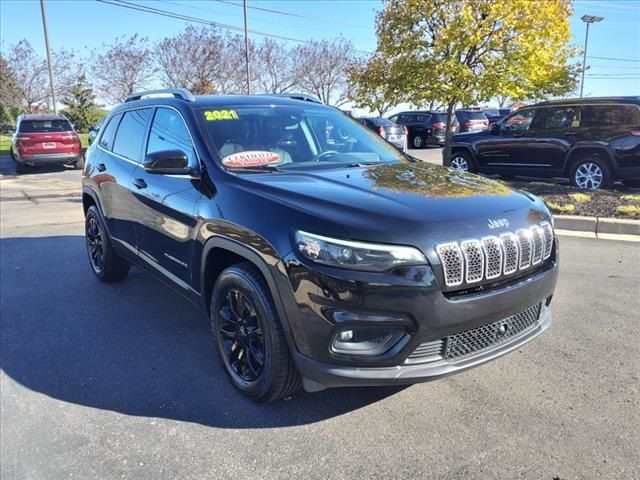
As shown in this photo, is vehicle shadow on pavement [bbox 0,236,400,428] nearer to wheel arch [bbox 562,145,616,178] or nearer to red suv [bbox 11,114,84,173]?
wheel arch [bbox 562,145,616,178]

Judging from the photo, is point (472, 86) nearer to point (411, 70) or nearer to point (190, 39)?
point (411, 70)

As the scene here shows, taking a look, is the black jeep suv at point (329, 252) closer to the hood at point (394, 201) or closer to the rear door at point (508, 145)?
the hood at point (394, 201)

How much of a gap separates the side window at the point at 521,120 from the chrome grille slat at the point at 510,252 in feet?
28.4

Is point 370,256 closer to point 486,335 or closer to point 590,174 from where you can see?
point 486,335

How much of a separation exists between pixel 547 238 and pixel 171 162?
2351mm

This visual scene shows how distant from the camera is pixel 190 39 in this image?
35875mm

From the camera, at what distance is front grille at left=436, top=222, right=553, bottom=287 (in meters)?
2.53

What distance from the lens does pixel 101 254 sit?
5391 mm

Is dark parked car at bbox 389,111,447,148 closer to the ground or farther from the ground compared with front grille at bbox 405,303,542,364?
farther from the ground

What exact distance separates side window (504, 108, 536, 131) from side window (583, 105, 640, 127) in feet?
3.74

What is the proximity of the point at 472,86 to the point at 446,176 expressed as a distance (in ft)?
21.9

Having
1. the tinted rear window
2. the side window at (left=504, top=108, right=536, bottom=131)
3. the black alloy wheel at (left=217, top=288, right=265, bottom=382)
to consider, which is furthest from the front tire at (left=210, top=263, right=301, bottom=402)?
the tinted rear window

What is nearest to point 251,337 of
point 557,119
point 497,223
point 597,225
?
point 497,223

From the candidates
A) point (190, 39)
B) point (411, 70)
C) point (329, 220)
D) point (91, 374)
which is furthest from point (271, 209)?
point (190, 39)
